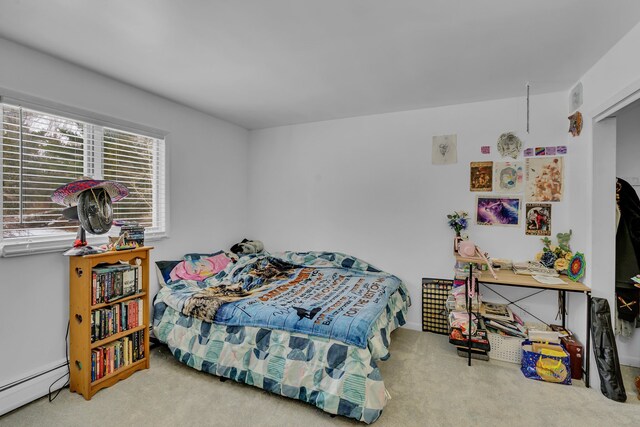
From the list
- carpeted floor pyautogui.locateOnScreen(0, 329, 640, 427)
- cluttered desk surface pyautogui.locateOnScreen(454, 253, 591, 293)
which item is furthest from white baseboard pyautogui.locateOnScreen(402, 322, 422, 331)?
cluttered desk surface pyautogui.locateOnScreen(454, 253, 591, 293)

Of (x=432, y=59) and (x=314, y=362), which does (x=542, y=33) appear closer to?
(x=432, y=59)

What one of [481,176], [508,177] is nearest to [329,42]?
[481,176]

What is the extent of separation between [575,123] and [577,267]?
1274 millimetres

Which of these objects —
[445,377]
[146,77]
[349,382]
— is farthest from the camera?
[146,77]

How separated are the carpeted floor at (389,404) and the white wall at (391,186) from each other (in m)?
0.78

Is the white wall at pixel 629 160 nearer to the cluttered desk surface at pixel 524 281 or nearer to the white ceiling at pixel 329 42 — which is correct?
the white ceiling at pixel 329 42

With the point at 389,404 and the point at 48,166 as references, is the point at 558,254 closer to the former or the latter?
the point at 389,404

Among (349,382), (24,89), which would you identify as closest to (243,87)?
(24,89)

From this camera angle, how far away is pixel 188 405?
80.5 inches

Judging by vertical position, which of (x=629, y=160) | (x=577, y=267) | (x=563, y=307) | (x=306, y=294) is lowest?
(x=563, y=307)

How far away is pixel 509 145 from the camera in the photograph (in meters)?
3.02

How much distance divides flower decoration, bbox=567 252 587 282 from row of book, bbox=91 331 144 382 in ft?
12.2

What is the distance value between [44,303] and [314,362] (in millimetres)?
2050

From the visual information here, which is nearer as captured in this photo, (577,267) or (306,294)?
(577,267)
